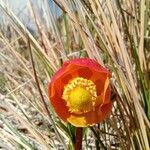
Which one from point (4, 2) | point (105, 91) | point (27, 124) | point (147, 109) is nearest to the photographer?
point (105, 91)

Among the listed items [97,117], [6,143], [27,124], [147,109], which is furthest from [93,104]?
[6,143]

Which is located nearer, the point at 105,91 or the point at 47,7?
the point at 105,91

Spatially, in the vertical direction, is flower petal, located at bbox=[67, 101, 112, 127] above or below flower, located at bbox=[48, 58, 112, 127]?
below

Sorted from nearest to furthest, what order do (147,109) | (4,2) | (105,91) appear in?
(105,91) → (147,109) → (4,2)

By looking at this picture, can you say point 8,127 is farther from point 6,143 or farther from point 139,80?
point 139,80

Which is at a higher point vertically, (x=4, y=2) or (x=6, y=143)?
(x=4, y=2)

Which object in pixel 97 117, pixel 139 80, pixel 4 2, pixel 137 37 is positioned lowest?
pixel 97 117
